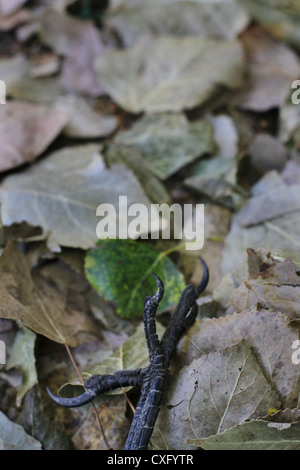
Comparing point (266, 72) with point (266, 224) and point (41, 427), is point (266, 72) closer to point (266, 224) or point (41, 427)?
point (266, 224)

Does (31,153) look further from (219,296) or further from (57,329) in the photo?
(219,296)

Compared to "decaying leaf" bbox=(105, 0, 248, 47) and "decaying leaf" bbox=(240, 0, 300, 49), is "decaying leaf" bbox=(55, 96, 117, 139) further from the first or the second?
"decaying leaf" bbox=(240, 0, 300, 49)

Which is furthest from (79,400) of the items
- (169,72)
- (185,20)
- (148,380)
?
(185,20)

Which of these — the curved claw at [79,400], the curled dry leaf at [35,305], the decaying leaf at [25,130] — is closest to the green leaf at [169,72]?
the decaying leaf at [25,130]

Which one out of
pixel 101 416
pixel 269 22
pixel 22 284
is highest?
pixel 269 22
